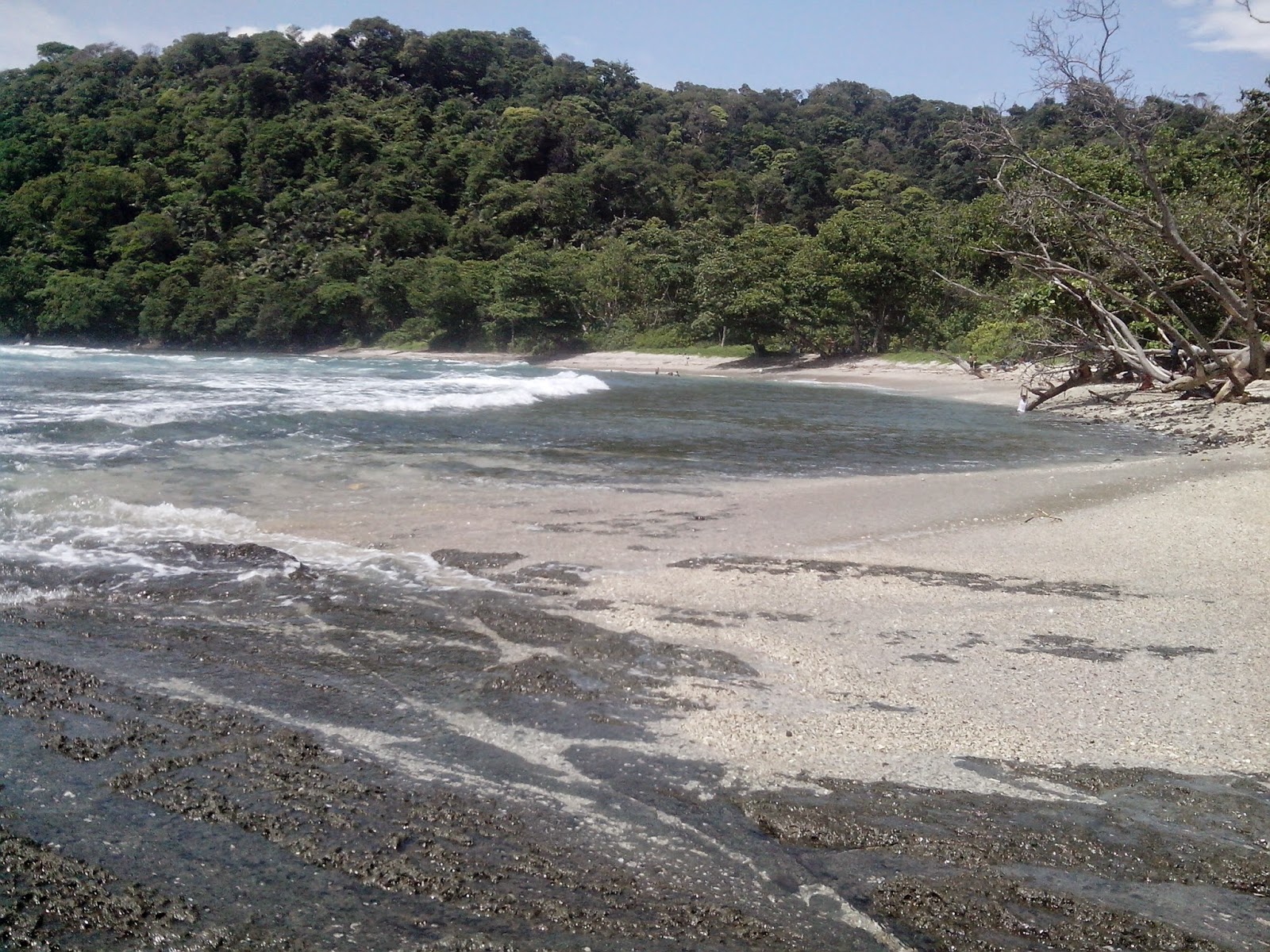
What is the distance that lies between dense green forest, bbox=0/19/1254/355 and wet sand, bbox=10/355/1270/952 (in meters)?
18.4

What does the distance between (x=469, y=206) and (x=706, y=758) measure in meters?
76.7

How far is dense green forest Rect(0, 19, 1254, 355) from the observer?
4041 cm

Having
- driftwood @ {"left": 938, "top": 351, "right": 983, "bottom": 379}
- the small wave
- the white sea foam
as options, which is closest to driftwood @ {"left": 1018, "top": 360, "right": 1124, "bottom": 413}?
driftwood @ {"left": 938, "top": 351, "right": 983, "bottom": 379}

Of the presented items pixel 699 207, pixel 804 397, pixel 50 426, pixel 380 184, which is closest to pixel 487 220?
pixel 380 184

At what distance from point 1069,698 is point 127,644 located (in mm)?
5301

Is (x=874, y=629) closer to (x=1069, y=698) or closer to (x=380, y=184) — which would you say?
(x=1069, y=698)

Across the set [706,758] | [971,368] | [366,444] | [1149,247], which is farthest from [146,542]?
[971,368]

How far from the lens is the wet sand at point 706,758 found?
3.17 metres

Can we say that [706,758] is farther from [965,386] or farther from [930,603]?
[965,386]

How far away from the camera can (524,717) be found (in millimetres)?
4707

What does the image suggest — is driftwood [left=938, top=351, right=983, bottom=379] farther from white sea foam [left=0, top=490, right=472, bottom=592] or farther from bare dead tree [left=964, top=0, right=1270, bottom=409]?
white sea foam [left=0, top=490, right=472, bottom=592]

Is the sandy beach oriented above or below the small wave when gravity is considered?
above

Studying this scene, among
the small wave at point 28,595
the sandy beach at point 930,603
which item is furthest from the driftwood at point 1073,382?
the small wave at point 28,595

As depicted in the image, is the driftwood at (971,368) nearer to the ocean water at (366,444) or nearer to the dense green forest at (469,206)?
the dense green forest at (469,206)
